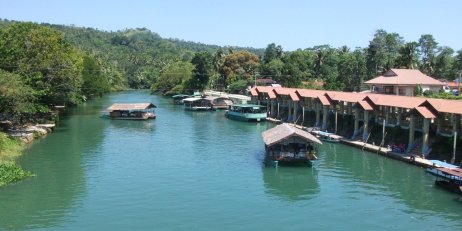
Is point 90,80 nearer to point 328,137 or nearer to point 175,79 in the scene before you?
point 175,79

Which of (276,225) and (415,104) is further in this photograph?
(415,104)

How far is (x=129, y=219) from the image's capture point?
27062 millimetres

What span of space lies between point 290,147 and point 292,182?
5.07m

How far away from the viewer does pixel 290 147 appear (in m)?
41.5

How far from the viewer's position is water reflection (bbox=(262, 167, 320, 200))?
33.7 meters

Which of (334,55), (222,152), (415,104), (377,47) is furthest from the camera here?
(334,55)

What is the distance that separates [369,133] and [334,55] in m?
74.1

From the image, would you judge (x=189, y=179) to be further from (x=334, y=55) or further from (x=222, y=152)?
(x=334, y=55)

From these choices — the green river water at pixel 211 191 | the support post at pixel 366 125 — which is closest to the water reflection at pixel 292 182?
the green river water at pixel 211 191

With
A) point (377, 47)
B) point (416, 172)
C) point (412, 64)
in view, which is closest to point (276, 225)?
point (416, 172)

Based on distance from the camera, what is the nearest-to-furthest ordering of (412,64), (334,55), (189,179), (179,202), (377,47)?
(179,202) < (189,179) < (412,64) < (377,47) < (334,55)

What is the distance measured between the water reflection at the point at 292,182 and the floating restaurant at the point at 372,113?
11.1 metres

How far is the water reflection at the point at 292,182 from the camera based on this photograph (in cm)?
3371

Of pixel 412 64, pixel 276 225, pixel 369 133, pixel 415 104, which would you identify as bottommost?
pixel 276 225
